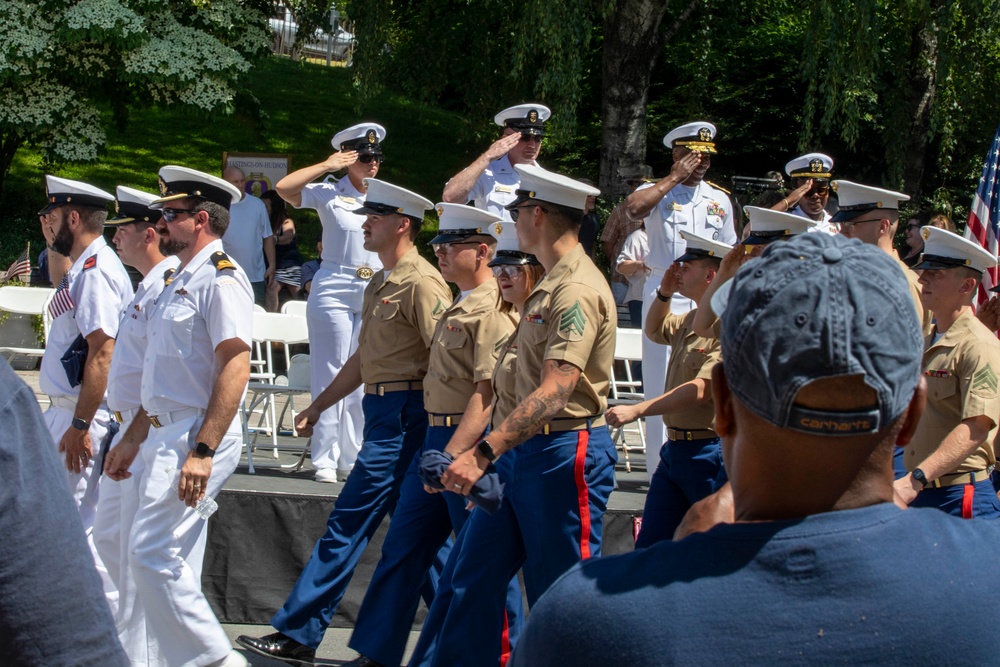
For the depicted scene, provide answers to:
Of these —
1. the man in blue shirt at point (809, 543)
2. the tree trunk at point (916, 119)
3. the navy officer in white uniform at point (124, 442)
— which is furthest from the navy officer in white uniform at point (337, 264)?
the tree trunk at point (916, 119)

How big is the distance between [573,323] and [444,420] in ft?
3.80

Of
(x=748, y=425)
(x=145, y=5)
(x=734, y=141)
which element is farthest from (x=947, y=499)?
(x=734, y=141)

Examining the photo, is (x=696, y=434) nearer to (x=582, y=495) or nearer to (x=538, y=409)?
(x=582, y=495)

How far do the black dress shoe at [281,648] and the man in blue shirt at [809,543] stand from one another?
4.17 m

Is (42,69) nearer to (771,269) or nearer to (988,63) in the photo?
(988,63)

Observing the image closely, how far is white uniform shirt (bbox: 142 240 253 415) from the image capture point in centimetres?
497

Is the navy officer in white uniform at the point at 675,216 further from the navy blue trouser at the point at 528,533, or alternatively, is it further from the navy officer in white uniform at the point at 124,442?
the navy officer in white uniform at the point at 124,442

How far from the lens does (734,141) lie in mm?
19141

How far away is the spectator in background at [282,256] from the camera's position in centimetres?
1304

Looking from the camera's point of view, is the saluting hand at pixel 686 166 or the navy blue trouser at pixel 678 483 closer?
the navy blue trouser at pixel 678 483

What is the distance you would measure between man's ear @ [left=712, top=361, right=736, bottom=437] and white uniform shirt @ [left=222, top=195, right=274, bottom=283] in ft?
35.7

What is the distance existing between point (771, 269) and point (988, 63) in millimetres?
15101

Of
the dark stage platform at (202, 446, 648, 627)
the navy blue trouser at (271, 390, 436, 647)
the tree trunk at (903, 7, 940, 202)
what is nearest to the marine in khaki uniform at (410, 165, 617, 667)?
the navy blue trouser at (271, 390, 436, 647)

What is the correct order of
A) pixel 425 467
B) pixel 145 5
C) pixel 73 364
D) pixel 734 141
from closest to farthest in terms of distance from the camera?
pixel 425 467 < pixel 73 364 < pixel 145 5 < pixel 734 141
